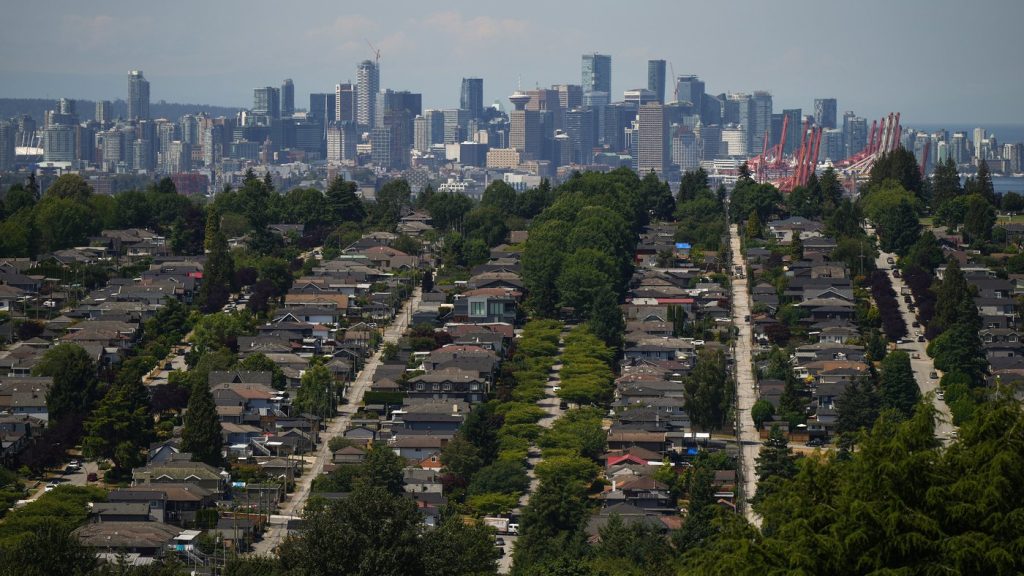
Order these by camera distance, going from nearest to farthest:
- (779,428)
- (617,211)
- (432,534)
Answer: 1. (432,534)
2. (779,428)
3. (617,211)

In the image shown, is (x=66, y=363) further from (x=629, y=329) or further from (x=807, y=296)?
(x=807, y=296)

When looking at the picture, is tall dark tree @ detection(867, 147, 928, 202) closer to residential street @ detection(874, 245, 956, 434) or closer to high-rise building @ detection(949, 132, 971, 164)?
residential street @ detection(874, 245, 956, 434)

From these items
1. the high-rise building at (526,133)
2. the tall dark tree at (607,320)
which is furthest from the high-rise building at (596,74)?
the tall dark tree at (607,320)

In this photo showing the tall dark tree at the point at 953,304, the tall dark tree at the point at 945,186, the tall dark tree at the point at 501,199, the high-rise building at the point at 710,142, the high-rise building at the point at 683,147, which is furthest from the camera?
the high-rise building at the point at 710,142

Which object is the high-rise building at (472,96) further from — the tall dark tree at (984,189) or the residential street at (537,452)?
the residential street at (537,452)

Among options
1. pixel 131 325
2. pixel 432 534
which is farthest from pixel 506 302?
pixel 432 534

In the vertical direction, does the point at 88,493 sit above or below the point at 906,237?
below

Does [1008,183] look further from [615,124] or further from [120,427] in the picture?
[120,427]
